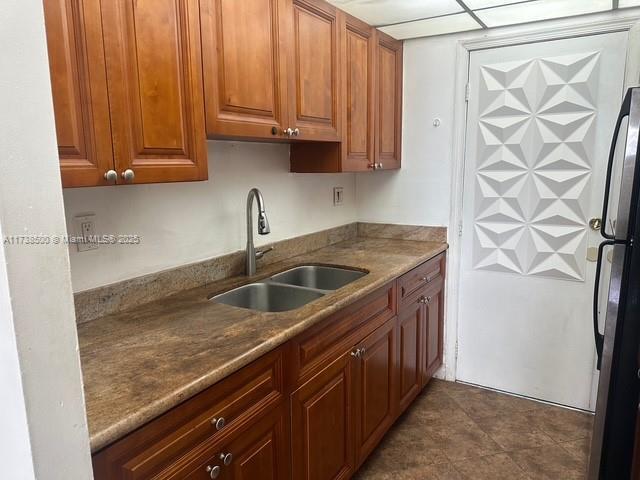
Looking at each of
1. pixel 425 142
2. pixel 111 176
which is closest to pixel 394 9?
pixel 425 142

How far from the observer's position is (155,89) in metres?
1.31

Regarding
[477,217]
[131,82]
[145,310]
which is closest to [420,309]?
[477,217]

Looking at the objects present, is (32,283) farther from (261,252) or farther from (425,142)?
(425,142)

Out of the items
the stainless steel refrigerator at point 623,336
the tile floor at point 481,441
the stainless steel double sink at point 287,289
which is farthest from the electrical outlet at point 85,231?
the stainless steel refrigerator at point 623,336

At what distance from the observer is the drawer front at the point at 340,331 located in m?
1.54

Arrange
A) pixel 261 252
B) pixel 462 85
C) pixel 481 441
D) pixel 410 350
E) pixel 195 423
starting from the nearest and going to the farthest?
pixel 195 423 < pixel 261 252 < pixel 481 441 < pixel 410 350 < pixel 462 85

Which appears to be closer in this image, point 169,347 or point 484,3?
point 169,347

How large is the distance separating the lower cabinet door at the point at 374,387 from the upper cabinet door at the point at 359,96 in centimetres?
88

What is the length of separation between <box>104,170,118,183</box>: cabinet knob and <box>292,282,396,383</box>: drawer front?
715mm

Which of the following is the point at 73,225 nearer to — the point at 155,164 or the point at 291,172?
the point at 155,164

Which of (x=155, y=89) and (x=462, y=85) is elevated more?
(x=462, y=85)

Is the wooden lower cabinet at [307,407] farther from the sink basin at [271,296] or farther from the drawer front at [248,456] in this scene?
the sink basin at [271,296]

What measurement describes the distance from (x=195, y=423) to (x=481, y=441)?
178 centimetres

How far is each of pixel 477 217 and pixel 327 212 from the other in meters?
0.90
